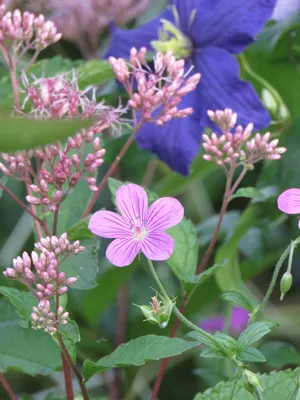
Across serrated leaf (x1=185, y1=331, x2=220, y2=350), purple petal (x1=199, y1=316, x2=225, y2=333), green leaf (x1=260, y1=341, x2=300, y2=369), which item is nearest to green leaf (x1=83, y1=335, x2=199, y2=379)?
serrated leaf (x1=185, y1=331, x2=220, y2=350)

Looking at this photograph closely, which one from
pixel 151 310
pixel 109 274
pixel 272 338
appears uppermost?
pixel 151 310

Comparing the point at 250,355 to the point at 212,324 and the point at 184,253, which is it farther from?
the point at 212,324

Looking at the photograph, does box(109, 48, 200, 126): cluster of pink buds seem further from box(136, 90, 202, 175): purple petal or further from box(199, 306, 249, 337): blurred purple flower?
box(199, 306, 249, 337): blurred purple flower

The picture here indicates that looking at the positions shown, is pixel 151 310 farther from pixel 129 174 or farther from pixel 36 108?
pixel 129 174

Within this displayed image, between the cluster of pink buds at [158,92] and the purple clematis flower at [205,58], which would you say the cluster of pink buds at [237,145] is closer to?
the cluster of pink buds at [158,92]

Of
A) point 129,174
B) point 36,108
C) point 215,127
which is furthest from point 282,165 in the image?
point 36,108
